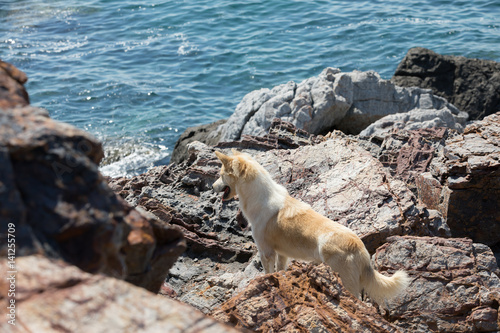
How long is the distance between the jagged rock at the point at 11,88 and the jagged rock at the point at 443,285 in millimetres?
4125

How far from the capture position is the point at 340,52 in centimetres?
2152

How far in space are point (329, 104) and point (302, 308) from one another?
9017mm

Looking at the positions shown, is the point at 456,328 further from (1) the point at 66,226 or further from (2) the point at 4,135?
(2) the point at 4,135

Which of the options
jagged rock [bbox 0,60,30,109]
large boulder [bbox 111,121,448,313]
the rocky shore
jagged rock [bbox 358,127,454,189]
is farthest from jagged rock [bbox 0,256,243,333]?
jagged rock [bbox 358,127,454,189]

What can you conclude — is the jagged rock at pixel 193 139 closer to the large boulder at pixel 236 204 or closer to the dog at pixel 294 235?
the large boulder at pixel 236 204

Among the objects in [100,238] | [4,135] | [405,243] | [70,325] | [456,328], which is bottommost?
[456,328]

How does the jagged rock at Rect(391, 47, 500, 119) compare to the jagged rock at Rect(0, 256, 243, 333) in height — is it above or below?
below

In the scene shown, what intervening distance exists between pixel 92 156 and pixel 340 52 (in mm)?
19933

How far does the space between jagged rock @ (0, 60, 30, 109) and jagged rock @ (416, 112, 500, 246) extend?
5.96 m

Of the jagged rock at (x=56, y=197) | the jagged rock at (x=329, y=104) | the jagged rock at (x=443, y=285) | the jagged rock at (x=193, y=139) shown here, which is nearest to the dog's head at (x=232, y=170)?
the jagged rock at (x=443, y=285)

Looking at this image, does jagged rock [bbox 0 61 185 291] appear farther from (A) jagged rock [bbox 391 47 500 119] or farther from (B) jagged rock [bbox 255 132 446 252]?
(A) jagged rock [bbox 391 47 500 119]

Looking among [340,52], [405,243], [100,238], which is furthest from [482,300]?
[340,52]

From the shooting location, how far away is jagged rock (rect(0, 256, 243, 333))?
2205mm

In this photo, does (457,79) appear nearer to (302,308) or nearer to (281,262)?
(281,262)
